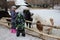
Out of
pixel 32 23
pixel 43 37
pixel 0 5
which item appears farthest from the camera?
pixel 0 5

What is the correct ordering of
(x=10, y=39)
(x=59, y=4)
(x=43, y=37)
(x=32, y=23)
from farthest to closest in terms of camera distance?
(x=59, y=4) → (x=32, y=23) → (x=10, y=39) → (x=43, y=37)

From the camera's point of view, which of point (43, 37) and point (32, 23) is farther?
point (32, 23)

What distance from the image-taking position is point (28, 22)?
1110 cm

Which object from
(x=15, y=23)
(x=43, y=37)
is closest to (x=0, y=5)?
(x=15, y=23)

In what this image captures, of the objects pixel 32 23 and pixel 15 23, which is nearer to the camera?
pixel 15 23

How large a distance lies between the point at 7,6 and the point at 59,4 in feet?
25.5

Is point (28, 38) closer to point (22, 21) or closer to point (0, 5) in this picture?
point (22, 21)

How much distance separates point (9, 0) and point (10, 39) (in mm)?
7942

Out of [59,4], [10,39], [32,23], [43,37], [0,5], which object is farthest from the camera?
[59,4]

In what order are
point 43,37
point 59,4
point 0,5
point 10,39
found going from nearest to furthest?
point 43,37
point 10,39
point 0,5
point 59,4

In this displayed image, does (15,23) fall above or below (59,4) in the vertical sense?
above

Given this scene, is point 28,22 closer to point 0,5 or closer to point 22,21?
point 22,21

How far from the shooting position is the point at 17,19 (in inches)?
358

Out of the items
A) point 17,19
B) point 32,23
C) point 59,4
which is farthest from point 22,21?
point 59,4
